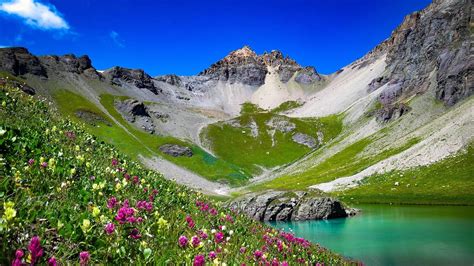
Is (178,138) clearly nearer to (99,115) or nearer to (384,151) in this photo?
(99,115)

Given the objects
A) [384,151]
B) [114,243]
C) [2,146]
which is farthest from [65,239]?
[384,151]

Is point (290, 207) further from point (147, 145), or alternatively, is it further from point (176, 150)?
point (147, 145)

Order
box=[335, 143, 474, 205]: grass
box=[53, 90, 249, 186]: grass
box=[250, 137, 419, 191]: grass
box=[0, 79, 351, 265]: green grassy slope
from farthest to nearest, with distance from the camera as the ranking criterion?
box=[53, 90, 249, 186]: grass
box=[250, 137, 419, 191]: grass
box=[335, 143, 474, 205]: grass
box=[0, 79, 351, 265]: green grassy slope

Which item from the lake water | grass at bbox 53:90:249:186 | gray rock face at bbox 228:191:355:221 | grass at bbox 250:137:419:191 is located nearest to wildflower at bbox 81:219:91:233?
the lake water

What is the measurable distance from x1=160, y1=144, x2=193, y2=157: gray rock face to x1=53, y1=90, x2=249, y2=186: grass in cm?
238

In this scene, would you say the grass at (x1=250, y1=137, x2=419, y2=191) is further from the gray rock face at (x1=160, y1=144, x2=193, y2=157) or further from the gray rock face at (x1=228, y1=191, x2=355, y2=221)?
the gray rock face at (x1=228, y1=191, x2=355, y2=221)

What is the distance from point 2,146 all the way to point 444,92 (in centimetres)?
18766

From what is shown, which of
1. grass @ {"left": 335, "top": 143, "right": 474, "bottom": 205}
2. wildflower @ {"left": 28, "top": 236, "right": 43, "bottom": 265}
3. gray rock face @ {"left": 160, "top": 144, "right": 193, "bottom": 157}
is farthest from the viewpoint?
gray rock face @ {"left": 160, "top": 144, "right": 193, "bottom": 157}

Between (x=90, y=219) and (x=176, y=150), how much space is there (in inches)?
7002

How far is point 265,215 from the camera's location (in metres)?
73.4

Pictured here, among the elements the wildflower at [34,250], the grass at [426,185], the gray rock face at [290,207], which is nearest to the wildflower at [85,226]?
the wildflower at [34,250]

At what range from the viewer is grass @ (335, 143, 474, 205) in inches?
3701

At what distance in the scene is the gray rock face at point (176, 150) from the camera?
179875 mm

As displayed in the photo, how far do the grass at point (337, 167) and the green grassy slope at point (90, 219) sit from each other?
4614 inches
